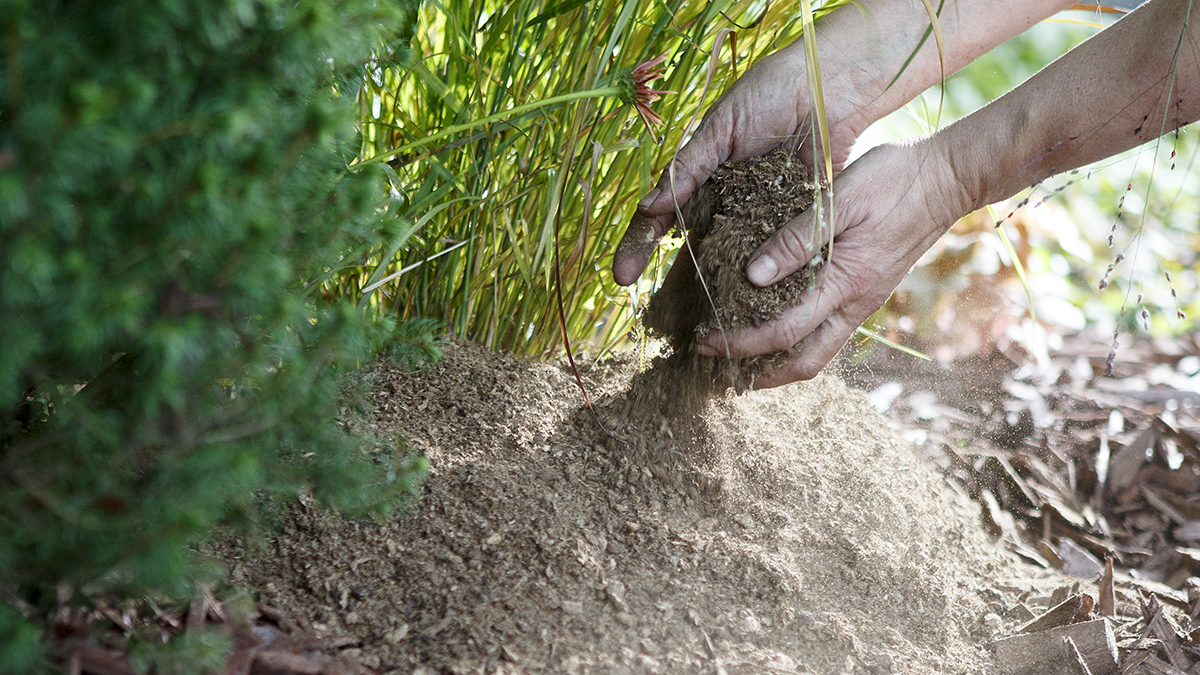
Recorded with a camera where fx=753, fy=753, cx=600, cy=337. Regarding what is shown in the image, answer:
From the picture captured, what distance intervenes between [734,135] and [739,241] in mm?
220

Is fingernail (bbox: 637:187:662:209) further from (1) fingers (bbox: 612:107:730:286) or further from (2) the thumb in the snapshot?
(2) the thumb

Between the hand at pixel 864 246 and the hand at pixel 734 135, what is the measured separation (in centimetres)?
12

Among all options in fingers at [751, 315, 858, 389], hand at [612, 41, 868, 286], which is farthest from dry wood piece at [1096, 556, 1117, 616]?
hand at [612, 41, 868, 286]

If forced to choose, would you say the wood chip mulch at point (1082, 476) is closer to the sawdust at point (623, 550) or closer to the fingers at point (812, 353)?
the sawdust at point (623, 550)

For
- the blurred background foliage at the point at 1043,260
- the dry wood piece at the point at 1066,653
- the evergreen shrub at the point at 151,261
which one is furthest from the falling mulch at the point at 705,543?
the blurred background foliage at the point at 1043,260

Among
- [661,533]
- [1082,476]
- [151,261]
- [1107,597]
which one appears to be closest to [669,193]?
[661,533]

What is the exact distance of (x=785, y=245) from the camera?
3.65 feet

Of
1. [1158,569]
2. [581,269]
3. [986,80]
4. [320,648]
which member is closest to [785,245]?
[581,269]

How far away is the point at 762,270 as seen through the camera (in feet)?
3.69

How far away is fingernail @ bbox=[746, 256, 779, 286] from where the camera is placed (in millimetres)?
1122

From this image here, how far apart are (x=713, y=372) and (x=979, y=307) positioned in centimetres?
145

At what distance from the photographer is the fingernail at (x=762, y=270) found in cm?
112

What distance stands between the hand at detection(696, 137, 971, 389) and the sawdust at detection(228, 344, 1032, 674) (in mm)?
157

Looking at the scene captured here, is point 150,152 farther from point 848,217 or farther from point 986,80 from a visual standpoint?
point 986,80
